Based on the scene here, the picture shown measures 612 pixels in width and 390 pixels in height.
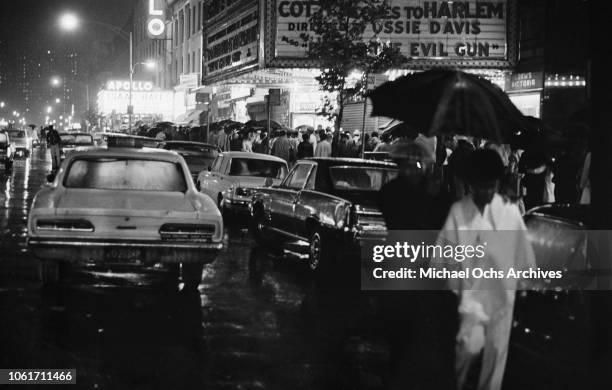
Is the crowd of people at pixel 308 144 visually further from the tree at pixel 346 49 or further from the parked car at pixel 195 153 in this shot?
the parked car at pixel 195 153

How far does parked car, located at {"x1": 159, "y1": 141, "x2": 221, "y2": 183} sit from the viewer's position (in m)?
23.4

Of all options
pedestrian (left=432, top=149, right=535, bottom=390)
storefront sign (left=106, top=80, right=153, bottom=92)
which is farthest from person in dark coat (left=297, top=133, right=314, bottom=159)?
storefront sign (left=106, top=80, right=153, bottom=92)

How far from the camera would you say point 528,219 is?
8359 mm

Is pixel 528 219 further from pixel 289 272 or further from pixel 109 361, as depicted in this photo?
pixel 289 272

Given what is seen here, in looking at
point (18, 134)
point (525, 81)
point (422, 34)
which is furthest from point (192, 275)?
point (18, 134)

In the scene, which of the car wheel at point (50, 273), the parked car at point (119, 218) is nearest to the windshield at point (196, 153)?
the parked car at point (119, 218)

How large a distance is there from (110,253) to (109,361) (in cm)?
279

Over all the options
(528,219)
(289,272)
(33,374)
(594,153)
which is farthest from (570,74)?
(33,374)

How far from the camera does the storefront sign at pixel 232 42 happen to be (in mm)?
25609

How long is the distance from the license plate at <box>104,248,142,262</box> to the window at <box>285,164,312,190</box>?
3774 mm

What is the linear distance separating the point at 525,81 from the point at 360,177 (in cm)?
1362

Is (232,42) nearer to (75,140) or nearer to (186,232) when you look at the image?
(75,140)

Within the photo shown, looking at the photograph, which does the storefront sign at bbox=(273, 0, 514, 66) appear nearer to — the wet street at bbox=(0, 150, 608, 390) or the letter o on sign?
the wet street at bbox=(0, 150, 608, 390)

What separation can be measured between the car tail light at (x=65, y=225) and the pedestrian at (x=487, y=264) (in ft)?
17.4
